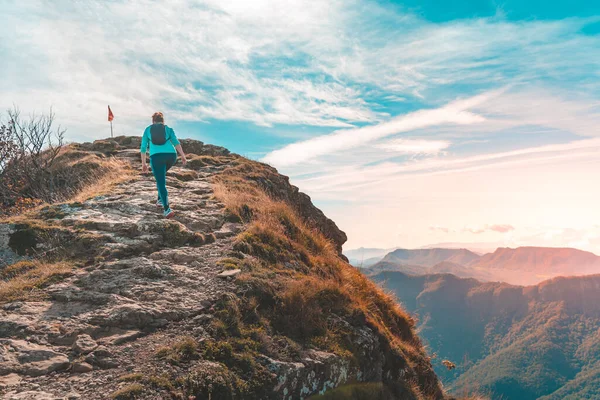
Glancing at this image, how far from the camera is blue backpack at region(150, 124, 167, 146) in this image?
443 inches

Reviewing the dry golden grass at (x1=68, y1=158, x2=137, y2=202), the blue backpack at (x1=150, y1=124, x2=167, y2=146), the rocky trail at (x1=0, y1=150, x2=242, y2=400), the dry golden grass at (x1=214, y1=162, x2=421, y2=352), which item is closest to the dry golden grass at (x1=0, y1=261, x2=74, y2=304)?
the rocky trail at (x1=0, y1=150, x2=242, y2=400)

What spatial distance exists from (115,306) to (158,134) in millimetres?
6209

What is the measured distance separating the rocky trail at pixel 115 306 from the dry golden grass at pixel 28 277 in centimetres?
25

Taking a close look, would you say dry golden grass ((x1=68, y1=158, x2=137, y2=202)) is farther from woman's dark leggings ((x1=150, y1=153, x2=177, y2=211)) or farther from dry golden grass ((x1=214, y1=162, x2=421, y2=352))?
dry golden grass ((x1=214, y1=162, x2=421, y2=352))

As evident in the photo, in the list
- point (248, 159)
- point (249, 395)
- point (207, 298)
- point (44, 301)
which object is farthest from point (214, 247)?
point (248, 159)

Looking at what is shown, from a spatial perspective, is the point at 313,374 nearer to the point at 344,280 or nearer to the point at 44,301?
the point at 344,280

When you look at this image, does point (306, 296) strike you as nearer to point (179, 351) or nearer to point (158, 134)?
point (179, 351)

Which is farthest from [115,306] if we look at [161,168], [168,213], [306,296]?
[161,168]

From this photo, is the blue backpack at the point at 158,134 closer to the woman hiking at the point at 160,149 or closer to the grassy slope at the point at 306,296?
the woman hiking at the point at 160,149

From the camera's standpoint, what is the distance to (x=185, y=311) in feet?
22.8

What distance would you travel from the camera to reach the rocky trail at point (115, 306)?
5.10m

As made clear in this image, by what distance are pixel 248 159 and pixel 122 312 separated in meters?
20.6

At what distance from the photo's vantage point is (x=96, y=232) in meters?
9.70

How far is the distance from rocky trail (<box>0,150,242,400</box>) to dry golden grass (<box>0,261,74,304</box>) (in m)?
0.25
